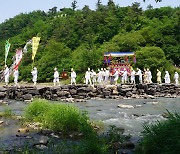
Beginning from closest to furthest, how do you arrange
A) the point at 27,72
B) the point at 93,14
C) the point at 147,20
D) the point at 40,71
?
the point at 40,71, the point at 27,72, the point at 147,20, the point at 93,14

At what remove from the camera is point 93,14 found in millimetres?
70312

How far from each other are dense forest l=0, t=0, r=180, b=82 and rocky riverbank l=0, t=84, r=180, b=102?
31.3ft

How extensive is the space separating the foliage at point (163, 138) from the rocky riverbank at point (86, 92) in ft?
60.4

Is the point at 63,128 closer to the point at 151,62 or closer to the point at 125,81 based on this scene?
the point at 125,81

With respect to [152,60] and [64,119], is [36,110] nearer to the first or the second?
[64,119]

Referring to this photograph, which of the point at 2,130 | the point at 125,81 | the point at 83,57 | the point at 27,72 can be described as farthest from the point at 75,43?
the point at 2,130

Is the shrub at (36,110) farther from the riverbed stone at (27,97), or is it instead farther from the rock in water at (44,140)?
the riverbed stone at (27,97)

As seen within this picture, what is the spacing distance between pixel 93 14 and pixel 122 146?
2409 inches

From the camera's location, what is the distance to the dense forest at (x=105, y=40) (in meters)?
47.7

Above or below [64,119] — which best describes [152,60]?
above

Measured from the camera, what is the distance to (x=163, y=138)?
8812 millimetres

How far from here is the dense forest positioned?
47656mm

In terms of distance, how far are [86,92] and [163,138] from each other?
21462 mm

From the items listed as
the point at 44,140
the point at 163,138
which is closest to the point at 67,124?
the point at 44,140
